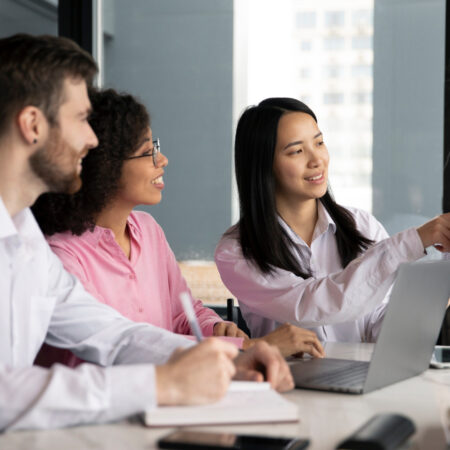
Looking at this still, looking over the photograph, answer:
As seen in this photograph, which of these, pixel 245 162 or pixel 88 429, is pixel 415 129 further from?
pixel 88 429

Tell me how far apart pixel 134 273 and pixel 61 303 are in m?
0.59

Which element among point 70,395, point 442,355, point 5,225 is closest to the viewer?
point 70,395

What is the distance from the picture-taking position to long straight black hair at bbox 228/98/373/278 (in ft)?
8.01

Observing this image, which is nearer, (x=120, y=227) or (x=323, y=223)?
(x=120, y=227)

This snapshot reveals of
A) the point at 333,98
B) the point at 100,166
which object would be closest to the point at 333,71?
the point at 333,98

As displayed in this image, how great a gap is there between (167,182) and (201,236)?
1.17ft

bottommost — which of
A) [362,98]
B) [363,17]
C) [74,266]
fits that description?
[74,266]

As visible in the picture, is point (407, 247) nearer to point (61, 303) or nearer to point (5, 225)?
point (61, 303)

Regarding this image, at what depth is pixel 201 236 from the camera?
12.9ft

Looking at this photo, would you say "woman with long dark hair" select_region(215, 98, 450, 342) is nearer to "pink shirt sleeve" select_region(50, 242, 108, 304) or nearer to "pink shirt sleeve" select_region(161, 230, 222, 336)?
"pink shirt sleeve" select_region(161, 230, 222, 336)

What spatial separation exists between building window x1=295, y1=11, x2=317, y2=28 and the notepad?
2.89m

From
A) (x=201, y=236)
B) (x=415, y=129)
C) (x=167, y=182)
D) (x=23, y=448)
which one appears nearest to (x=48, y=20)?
(x=167, y=182)

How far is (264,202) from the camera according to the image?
8.20 feet

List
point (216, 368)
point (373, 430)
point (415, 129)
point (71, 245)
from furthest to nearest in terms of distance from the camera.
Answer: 1. point (415, 129)
2. point (71, 245)
3. point (216, 368)
4. point (373, 430)
